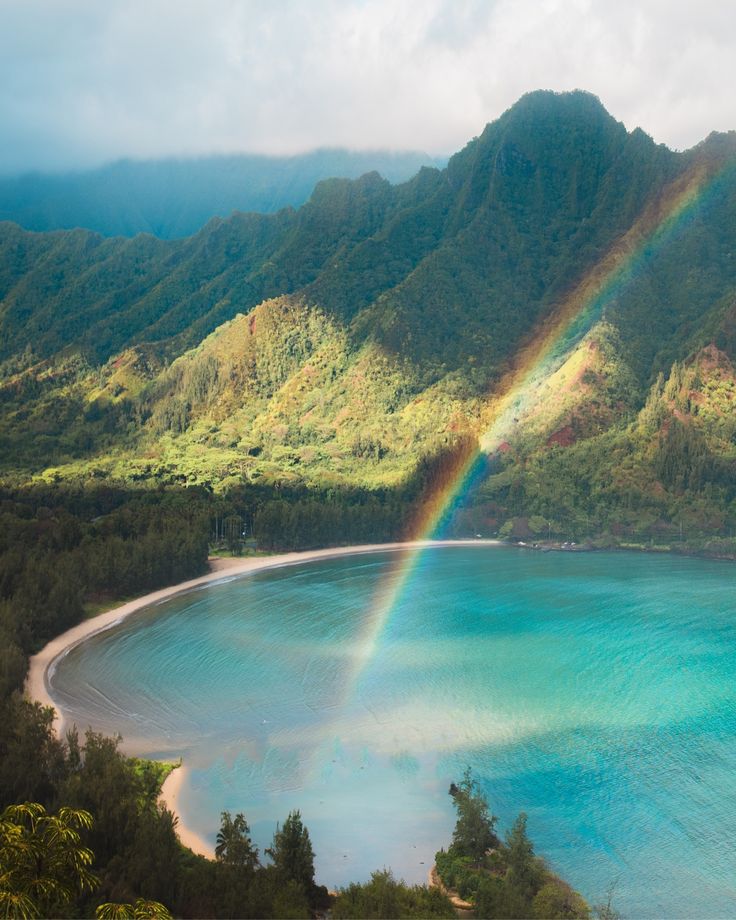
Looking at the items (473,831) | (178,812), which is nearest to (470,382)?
(178,812)

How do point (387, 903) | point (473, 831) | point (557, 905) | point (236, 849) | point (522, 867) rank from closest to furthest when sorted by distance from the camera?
point (387, 903) < point (557, 905) < point (236, 849) < point (522, 867) < point (473, 831)

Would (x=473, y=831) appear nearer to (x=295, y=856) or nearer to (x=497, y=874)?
(x=497, y=874)

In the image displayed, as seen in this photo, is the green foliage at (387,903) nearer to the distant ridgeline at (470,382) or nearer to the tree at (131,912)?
the tree at (131,912)

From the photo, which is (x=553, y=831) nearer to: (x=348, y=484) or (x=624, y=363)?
(x=348, y=484)

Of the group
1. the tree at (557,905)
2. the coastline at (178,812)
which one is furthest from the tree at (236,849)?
the tree at (557,905)

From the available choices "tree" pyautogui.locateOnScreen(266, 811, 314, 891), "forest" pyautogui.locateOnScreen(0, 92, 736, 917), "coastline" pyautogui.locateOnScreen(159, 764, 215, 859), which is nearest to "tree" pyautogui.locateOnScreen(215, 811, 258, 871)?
"forest" pyautogui.locateOnScreen(0, 92, 736, 917)

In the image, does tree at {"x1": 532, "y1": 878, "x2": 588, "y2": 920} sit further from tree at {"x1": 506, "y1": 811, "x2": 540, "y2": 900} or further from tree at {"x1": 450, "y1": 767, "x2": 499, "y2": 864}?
tree at {"x1": 450, "y1": 767, "x2": 499, "y2": 864}
